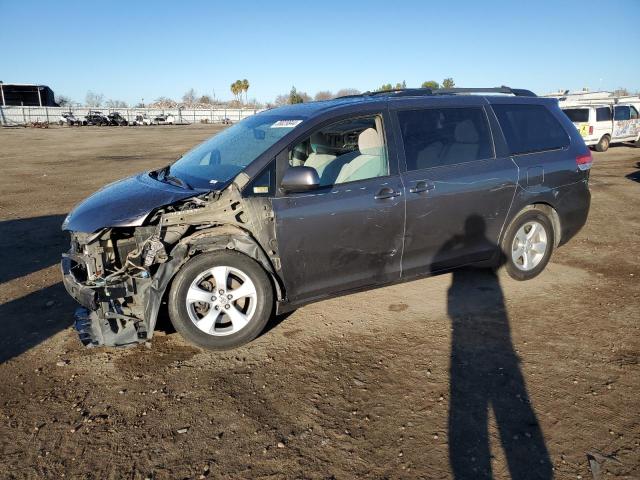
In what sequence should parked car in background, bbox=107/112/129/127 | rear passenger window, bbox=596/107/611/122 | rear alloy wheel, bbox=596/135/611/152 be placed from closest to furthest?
rear passenger window, bbox=596/107/611/122 < rear alloy wheel, bbox=596/135/611/152 < parked car in background, bbox=107/112/129/127

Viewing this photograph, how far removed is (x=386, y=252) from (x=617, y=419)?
2.01 metres

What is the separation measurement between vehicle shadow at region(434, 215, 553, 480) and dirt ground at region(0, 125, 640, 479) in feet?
0.04

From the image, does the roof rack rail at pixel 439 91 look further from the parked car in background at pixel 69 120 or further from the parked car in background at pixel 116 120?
the parked car in background at pixel 116 120

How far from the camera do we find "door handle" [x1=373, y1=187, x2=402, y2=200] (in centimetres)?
399

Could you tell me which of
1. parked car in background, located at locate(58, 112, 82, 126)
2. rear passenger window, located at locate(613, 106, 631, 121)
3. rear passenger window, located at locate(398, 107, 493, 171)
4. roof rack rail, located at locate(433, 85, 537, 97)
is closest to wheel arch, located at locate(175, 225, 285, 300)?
rear passenger window, located at locate(398, 107, 493, 171)

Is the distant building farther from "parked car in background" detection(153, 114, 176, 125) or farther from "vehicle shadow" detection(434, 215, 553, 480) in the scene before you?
"vehicle shadow" detection(434, 215, 553, 480)

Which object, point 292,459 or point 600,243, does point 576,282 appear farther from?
point 292,459

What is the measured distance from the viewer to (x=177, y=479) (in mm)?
2469

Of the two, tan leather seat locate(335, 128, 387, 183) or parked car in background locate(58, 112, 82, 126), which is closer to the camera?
tan leather seat locate(335, 128, 387, 183)

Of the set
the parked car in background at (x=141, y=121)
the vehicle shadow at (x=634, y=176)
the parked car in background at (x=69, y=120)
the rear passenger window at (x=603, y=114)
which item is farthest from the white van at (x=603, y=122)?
the parked car in background at (x=141, y=121)

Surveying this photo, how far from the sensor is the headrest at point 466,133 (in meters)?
4.54

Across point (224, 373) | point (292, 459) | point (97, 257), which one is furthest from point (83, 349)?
point (292, 459)

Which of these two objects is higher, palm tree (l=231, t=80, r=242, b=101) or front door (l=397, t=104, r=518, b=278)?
palm tree (l=231, t=80, r=242, b=101)

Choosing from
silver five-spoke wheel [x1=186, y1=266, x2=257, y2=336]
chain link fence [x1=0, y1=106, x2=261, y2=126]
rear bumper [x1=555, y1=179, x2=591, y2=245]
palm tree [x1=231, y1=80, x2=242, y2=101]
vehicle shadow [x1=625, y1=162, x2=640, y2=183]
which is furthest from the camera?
palm tree [x1=231, y1=80, x2=242, y2=101]
